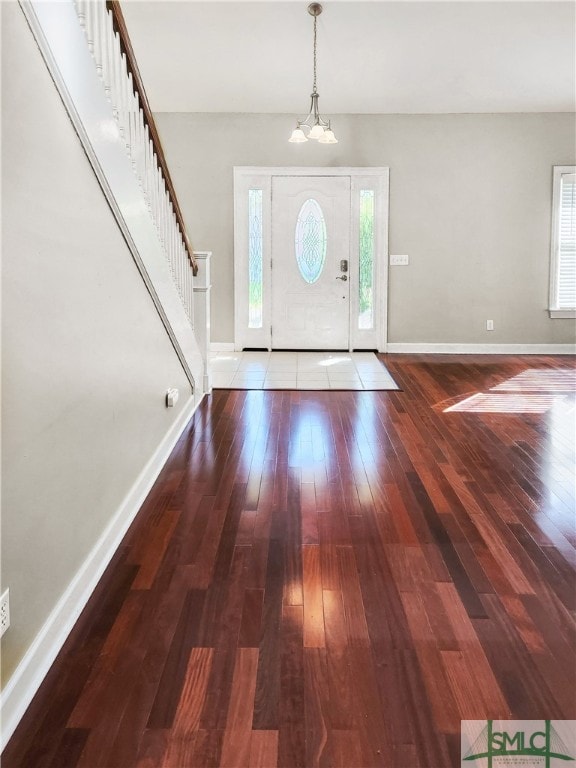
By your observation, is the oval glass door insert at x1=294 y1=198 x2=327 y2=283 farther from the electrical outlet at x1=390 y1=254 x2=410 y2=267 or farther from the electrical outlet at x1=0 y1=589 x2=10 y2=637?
the electrical outlet at x1=0 y1=589 x2=10 y2=637

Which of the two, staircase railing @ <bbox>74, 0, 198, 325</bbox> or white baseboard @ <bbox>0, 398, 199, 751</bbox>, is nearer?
white baseboard @ <bbox>0, 398, 199, 751</bbox>

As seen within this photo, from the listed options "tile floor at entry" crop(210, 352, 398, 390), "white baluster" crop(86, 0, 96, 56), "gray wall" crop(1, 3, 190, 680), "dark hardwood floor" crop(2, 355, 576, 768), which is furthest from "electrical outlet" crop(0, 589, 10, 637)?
"tile floor at entry" crop(210, 352, 398, 390)

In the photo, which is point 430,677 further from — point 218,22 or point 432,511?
point 218,22

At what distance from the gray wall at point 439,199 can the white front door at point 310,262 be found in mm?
318

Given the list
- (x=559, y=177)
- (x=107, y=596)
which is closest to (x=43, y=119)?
(x=107, y=596)

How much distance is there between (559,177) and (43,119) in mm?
7040

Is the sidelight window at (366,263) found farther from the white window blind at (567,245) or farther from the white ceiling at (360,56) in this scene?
the white window blind at (567,245)

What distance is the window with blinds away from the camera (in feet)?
25.8

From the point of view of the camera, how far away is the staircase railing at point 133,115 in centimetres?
278

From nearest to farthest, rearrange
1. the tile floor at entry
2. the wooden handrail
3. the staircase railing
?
1. the staircase railing
2. the wooden handrail
3. the tile floor at entry

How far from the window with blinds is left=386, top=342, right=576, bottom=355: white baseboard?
393mm

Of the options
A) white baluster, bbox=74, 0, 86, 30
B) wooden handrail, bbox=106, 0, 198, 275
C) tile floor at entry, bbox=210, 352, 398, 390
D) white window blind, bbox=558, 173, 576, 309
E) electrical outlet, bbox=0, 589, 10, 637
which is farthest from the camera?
white window blind, bbox=558, 173, 576, 309

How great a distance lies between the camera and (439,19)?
5500 mm

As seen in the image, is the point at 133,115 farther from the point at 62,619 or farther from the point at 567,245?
the point at 567,245
